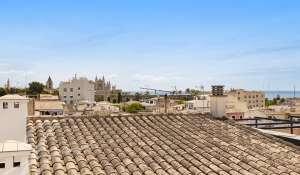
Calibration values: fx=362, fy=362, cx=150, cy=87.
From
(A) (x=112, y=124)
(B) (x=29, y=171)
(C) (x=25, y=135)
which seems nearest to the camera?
(B) (x=29, y=171)

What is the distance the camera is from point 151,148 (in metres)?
8.32

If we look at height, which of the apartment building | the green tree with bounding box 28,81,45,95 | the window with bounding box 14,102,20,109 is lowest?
the apartment building

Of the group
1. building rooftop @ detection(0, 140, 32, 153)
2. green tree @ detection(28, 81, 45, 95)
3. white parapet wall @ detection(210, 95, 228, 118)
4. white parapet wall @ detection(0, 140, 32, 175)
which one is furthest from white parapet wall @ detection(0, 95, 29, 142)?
green tree @ detection(28, 81, 45, 95)

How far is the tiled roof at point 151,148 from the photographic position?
23.2 feet

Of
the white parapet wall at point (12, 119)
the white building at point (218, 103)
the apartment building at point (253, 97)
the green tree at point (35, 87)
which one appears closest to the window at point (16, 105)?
the white parapet wall at point (12, 119)

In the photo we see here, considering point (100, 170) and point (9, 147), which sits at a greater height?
point (9, 147)

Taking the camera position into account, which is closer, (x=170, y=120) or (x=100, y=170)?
(x=100, y=170)

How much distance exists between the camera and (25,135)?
8.93 meters

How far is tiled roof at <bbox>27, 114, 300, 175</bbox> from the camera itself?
7062mm

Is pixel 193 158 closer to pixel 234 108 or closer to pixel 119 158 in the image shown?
pixel 119 158

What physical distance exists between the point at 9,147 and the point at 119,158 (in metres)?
2.51

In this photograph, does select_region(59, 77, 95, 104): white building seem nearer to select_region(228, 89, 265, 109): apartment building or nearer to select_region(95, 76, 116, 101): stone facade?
select_region(95, 76, 116, 101): stone facade

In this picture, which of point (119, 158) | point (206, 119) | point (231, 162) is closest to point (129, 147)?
point (119, 158)

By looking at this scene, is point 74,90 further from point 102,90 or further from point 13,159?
point 13,159
